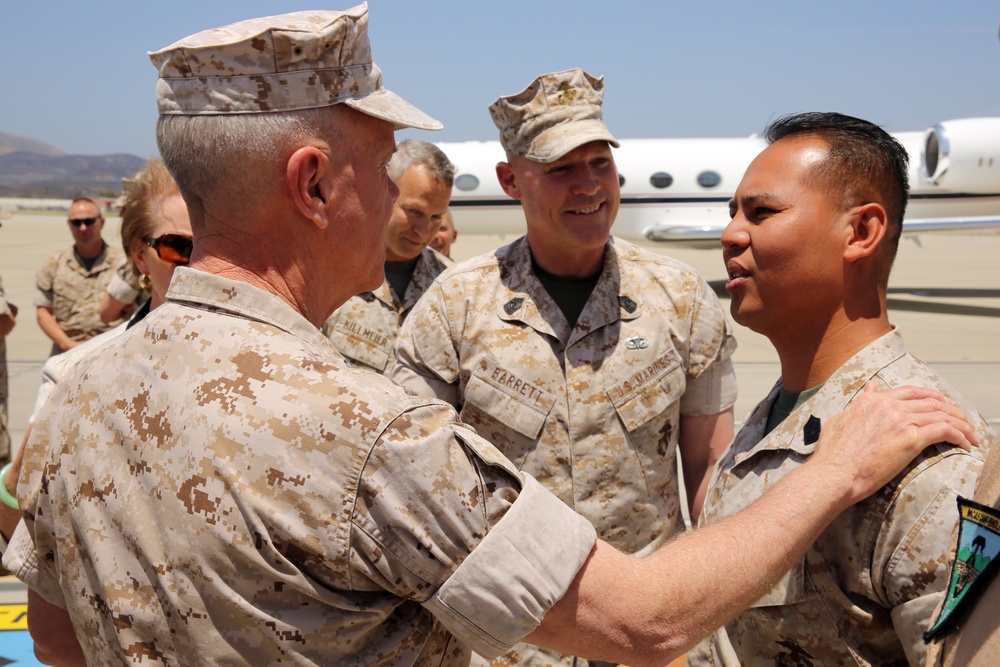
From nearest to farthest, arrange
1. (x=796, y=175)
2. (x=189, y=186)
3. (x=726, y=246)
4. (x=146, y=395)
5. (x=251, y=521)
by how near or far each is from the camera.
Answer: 1. (x=251, y=521)
2. (x=146, y=395)
3. (x=189, y=186)
4. (x=796, y=175)
5. (x=726, y=246)

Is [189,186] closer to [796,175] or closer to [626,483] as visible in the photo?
[796,175]

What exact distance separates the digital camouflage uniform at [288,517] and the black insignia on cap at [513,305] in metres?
1.66

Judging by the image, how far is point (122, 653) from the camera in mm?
1470

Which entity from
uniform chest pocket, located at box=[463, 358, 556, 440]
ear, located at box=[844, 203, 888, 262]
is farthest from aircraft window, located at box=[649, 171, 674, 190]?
ear, located at box=[844, 203, 888, 262]

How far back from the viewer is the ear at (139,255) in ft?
9.47

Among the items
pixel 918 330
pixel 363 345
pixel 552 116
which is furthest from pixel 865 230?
pixel 918 330

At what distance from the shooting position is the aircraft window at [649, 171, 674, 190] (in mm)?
19828

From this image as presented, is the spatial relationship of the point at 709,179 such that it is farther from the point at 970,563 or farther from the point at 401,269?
the point at 970,563

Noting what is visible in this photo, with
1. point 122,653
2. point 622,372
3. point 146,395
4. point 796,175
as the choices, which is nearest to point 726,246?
point 796,175

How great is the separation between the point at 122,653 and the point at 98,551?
0.16 m

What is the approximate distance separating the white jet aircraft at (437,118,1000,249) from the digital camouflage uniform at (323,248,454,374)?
1521 centimetres

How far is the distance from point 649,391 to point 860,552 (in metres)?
1.36

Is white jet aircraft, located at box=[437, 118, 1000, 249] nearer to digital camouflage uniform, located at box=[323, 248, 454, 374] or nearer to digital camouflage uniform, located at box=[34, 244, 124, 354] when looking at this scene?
digital camouflage uniform, located at box=[34, 244, 124, 354]

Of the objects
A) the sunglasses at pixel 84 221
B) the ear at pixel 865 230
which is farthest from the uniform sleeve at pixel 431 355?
the sunglasses at pixel 84 221
